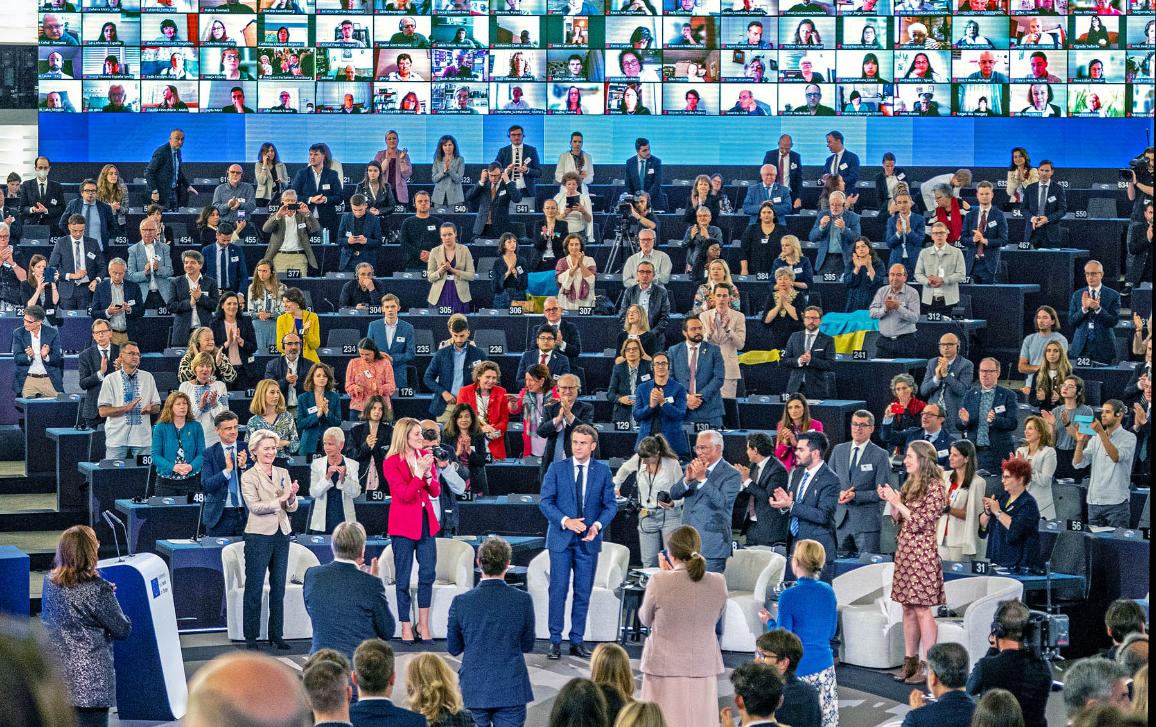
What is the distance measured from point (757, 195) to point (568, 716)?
12.0m

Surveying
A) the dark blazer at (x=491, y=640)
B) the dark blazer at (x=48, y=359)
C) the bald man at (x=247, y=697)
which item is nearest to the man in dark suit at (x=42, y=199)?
the dark blazer at (x=48, y=359)

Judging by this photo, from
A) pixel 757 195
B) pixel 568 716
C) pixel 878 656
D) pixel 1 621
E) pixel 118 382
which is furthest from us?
pixel 757 195

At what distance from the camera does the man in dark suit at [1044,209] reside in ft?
54.9

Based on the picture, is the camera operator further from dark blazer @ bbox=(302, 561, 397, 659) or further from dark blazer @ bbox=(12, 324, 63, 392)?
dark blazer @ bbox=(12, 324, 63, 392)

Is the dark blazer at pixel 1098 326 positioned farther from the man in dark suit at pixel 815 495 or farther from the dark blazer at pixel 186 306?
the dark blazer at pixel 186 306

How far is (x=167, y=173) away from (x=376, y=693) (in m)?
13.3

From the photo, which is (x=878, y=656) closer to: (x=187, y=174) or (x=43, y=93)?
(x=187, y=174)

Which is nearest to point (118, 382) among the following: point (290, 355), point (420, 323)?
point (290, 355)

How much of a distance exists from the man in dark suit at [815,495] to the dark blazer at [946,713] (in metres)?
4.14

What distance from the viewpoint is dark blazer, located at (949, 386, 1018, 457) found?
1254cm

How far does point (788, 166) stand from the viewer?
59.1ft

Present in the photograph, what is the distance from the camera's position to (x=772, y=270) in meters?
15.8

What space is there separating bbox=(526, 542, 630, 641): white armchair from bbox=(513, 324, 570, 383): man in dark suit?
7.51ft

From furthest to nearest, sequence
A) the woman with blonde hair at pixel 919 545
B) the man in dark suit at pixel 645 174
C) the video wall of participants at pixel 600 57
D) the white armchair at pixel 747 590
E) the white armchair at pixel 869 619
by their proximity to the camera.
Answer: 1. the video wall of participants at pixel 600 57
2. the man in dark suit at pixel 645 174
3. the white armchair at pixel 747 590
4. the white armchair at pixel 869 619
5. the woman with blonde hair at pixel 919 545
